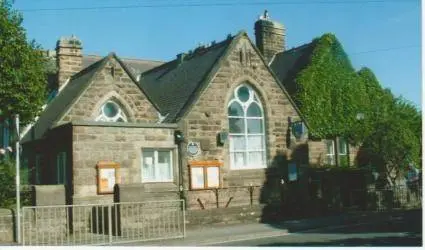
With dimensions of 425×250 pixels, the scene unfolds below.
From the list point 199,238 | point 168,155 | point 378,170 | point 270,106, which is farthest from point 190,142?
point 378,170

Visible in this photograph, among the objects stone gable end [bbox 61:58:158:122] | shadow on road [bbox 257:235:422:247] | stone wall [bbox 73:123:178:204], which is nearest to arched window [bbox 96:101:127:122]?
stone gable end [bbox 61:58:158:122]

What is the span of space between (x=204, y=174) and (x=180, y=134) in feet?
5.03

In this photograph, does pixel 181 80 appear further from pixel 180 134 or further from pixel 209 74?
pixel 180 134

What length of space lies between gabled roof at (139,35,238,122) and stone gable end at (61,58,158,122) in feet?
2.27

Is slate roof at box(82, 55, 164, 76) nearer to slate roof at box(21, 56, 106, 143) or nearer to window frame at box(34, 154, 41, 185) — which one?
slate roof at box(21, 56, 106, 143)

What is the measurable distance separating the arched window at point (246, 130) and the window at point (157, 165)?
2735 mm

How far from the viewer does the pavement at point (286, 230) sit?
12609mm

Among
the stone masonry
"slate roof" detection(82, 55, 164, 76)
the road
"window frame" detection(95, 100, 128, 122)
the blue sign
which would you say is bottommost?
the road

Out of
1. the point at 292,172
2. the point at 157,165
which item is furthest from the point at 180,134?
the point at 292,172

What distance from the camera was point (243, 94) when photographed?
1920 cm

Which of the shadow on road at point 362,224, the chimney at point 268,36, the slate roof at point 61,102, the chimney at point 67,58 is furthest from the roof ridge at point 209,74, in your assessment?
the chimney at point 67,58

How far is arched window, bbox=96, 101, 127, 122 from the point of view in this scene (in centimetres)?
1767

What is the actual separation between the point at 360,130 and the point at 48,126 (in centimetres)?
1142

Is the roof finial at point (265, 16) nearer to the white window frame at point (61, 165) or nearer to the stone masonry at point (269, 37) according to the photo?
the stone masonry at point (269, 37)
